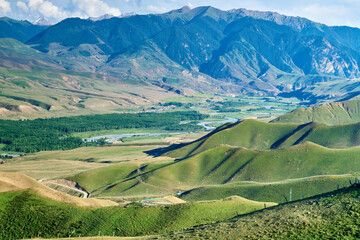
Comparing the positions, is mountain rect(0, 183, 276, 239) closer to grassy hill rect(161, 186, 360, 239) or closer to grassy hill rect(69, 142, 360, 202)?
grassy hill rect(161, 186, 360, 239)

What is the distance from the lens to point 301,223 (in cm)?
4525

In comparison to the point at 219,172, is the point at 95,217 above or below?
above

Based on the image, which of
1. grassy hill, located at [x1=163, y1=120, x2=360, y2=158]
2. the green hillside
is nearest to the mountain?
the green hillside

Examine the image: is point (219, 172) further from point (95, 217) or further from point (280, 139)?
point (95, 217)

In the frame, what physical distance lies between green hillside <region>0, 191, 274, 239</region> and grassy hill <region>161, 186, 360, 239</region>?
16013 mm

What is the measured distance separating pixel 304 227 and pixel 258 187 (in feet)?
207

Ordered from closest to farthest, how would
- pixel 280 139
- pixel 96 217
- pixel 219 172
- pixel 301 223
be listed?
pixel 301 223 < pixel 96 217 < pixel 219 172 < pixel 280 139

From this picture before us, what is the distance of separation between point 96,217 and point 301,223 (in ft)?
132

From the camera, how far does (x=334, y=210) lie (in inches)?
1849

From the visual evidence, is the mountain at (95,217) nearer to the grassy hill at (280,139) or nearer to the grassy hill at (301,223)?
the grassy hill at (301,223)

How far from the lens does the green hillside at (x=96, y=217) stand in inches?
2576

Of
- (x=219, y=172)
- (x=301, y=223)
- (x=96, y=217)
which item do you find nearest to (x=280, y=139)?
(x=219, y=172)

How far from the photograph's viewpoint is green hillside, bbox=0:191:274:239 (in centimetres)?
6544

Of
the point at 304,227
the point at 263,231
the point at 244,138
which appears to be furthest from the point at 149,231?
the point at 244,138
